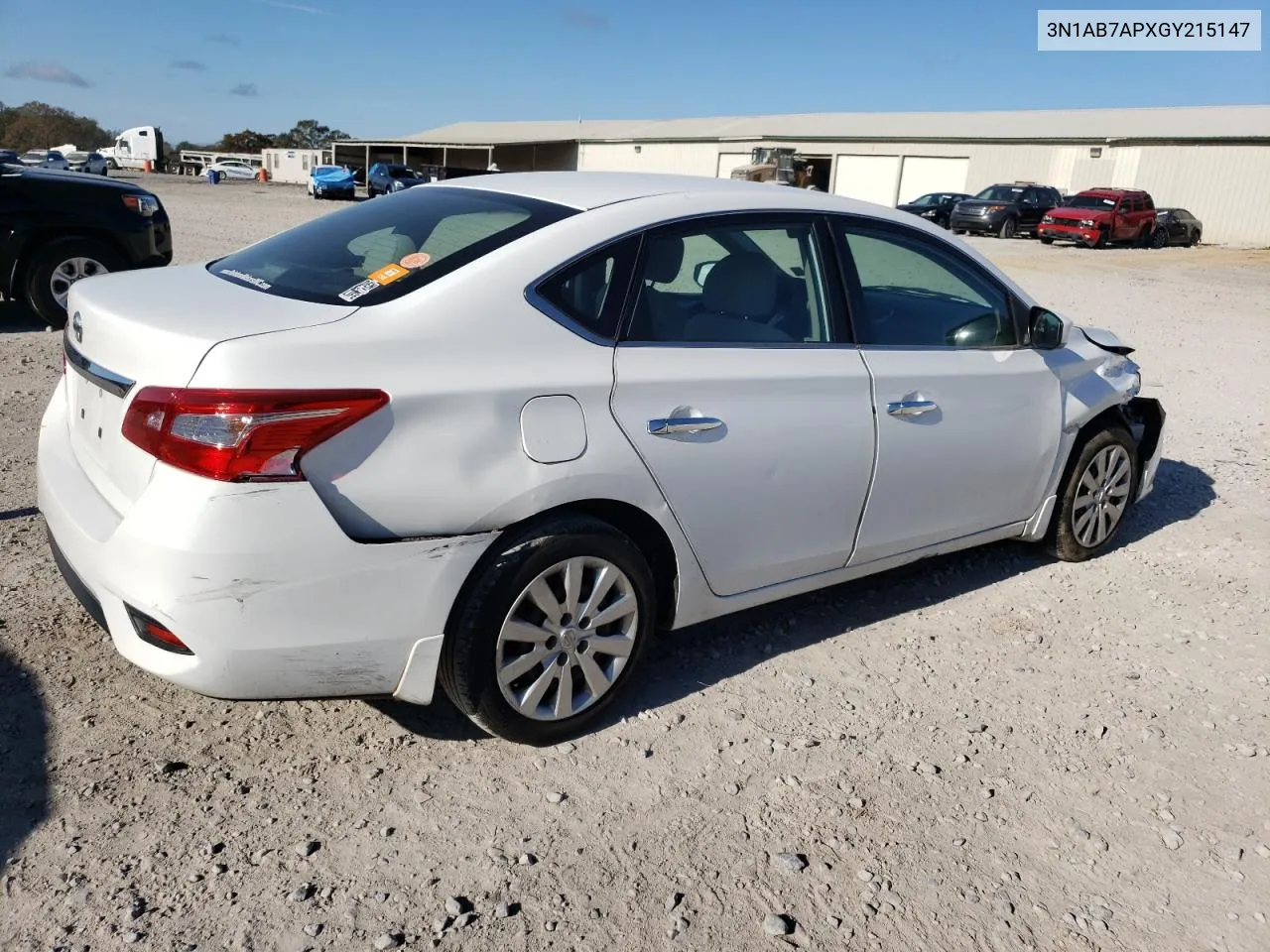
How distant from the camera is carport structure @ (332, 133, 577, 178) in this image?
5997cm

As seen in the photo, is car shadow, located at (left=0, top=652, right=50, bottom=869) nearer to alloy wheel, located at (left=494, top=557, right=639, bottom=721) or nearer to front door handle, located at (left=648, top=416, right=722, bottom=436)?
alloy wheel, located at (left=494, top=557, right=639, bottom=721)

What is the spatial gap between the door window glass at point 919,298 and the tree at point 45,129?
336 feet

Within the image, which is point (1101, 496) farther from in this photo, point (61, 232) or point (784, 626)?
point (61, 232)

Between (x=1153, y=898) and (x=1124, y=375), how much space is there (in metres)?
2.84

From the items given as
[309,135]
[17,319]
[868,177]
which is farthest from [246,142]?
[17,319]

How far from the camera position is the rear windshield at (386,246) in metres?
2.96

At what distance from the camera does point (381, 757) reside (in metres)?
3.08

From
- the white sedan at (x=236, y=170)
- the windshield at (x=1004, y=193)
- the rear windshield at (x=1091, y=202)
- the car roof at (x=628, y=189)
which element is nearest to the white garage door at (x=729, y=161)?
the windshield at (x=1004, y=193)

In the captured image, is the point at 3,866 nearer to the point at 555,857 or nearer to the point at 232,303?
the point at 555,857

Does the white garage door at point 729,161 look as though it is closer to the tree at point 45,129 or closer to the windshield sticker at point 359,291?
the windshield sticker at point 359,291

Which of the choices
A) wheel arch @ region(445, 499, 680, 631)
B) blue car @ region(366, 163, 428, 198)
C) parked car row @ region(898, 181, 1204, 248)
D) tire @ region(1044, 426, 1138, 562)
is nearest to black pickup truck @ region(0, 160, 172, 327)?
wheel arch @ region(445, 499, 680, 631)

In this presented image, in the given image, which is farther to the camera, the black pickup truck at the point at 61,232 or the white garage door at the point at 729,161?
the white garage door at the point at 729,161

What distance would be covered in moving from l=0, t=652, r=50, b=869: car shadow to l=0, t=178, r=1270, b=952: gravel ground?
0.01 meters

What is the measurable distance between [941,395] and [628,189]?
1.39m
